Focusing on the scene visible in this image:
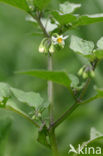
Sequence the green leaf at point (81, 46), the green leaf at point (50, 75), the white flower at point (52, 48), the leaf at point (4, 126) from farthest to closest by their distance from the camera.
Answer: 1. the leaf at point (4, 126)
2. the white flower at point (52, 48)
3. the green leaf at point (81, 46)
4. the green leaf at point (50, 75)

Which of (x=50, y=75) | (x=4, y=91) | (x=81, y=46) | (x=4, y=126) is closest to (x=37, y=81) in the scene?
(x=4, y=126)

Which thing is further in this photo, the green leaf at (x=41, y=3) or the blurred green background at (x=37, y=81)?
the blurred green background at (x=37, y=81)

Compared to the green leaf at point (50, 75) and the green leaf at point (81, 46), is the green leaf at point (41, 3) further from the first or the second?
the green leaf at point (50, 75)

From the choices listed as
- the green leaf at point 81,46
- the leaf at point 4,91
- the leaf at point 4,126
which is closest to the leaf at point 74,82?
the green leaf at point 81,46

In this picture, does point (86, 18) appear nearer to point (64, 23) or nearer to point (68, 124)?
point (64, 23)

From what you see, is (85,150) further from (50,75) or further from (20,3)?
(20,3)

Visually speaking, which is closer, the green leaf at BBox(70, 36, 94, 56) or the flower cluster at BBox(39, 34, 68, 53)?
the green leaf at BBox(70, 36, 94, 56)

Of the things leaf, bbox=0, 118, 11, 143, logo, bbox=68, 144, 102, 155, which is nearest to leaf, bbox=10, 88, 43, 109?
logo, bbox=68, 144, 102, 155

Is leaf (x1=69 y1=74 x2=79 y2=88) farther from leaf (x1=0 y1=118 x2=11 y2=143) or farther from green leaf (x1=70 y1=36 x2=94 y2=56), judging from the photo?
leaf (x1=0 y1=118 x2=11 y2=143)

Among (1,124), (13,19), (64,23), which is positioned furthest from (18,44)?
(64,23)
